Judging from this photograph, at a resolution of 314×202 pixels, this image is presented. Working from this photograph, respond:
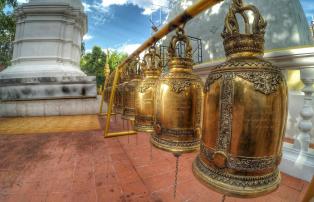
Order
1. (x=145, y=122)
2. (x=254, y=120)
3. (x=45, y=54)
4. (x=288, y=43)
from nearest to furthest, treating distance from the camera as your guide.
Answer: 1. (x=254, y=120)
2. (x=145, y=122)
3. (x=45, y=54)
4. (x=288, y=43)

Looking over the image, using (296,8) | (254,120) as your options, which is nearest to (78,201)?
(254,120)

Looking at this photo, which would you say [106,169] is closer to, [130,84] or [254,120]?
[130,84]

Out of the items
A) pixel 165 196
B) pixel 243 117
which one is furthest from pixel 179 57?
pixel 165 196

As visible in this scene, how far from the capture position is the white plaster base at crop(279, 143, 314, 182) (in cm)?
222

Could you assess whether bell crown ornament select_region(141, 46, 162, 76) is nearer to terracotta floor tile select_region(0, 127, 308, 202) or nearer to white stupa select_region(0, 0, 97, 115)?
terracotta floor tile select_region(0, 127, 308, 202)

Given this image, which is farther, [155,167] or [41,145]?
[41,145]

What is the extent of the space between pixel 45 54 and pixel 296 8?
426 inches

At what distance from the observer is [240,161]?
76cm

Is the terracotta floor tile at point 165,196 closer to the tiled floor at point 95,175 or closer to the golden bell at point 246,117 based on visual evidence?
the tiled floor at point 95,175

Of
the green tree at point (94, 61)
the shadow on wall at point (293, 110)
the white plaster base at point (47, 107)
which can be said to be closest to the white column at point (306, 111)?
the shadow on wall at point (293, 110)

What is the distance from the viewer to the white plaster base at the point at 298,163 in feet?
7.29

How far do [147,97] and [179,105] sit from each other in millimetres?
684

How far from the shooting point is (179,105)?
124cm

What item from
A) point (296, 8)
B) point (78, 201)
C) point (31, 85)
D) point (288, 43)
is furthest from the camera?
point (296, 8)
